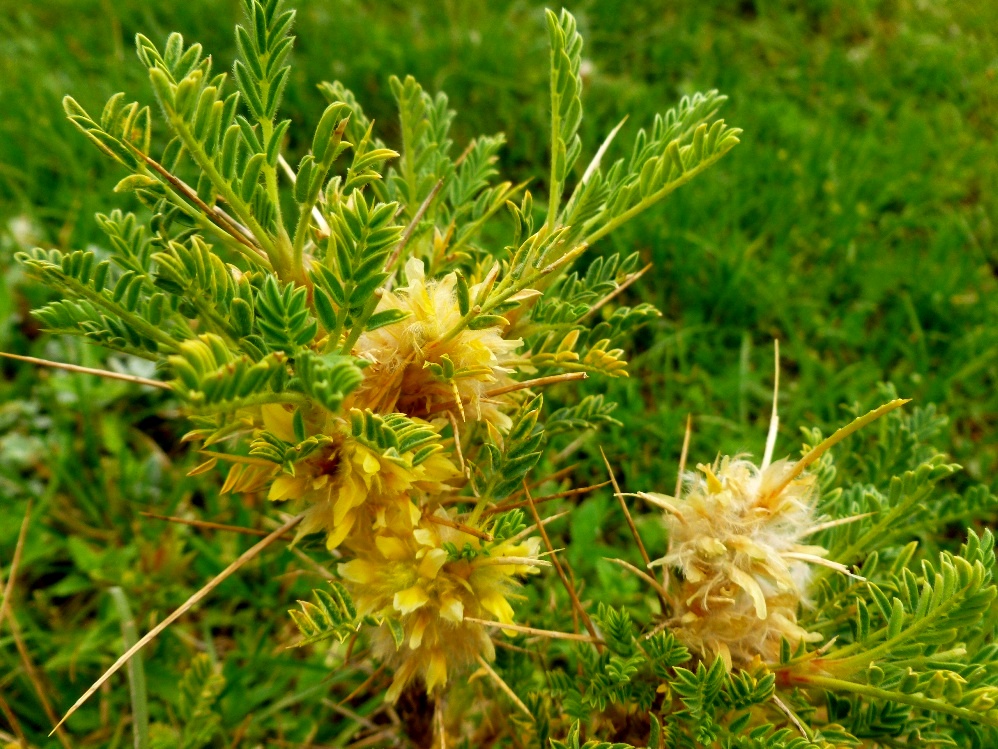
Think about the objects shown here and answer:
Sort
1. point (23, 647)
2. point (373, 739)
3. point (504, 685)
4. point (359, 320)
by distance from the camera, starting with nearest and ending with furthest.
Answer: point (359, 320), point (504, 685), point (373, 739), point (23, 647)

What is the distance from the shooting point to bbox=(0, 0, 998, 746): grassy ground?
5.51 feet

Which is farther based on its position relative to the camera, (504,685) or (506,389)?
(504,685)

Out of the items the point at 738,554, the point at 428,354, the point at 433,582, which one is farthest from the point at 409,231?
the point at 738,554

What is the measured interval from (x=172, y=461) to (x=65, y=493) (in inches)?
9.7

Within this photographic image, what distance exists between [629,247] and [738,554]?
1.51 m

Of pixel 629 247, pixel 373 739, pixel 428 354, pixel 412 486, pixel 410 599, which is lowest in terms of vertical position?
pixel 373 739

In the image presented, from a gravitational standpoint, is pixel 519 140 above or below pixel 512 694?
above

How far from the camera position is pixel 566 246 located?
91cm

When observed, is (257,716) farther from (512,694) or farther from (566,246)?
(566,246)

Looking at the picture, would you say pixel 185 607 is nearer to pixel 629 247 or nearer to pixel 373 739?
pixel 373 739

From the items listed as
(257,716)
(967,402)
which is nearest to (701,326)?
(967,402)

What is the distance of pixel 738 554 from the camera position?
0.89m

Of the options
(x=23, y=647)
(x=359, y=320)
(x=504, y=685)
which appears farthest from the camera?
(x=23, y=647)

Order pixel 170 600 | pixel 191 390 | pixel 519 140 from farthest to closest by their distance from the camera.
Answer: pixel 519 140 < pixel 170 600 < pixel 191 390
